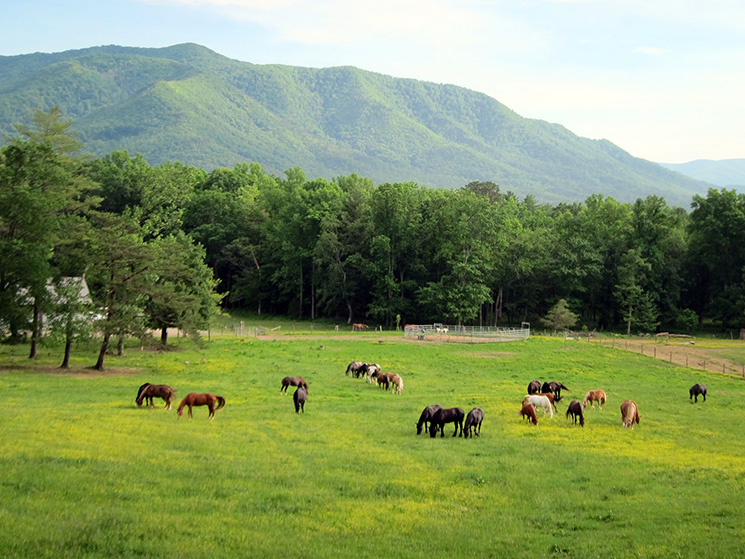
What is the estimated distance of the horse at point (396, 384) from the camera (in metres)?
30.5

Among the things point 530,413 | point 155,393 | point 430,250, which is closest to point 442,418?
point 530,413

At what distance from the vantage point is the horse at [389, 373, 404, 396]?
100 feet

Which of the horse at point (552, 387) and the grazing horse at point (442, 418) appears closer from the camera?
the grazing horse at point (442, 418)

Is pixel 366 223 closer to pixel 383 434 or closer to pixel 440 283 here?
pixel 440 283

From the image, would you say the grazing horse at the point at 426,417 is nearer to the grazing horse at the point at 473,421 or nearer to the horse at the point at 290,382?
the grazing horse at the point at 473,421

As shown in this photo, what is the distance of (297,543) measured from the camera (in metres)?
11.1

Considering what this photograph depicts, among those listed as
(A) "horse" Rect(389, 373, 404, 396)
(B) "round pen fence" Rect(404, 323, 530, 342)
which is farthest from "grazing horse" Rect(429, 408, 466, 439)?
(B) "round pen fence" Rect(404, 323, 530, 342)

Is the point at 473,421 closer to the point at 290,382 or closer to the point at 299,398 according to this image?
the point at 299,398

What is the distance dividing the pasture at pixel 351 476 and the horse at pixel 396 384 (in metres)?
0.56

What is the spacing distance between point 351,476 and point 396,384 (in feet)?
51.3

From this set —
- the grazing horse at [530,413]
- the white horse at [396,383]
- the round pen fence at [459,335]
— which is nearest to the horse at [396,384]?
the white horse at [396,383]

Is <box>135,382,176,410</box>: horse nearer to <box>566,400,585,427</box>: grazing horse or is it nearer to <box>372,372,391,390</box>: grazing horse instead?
<box>372,372,391,390</box>: grazing horse

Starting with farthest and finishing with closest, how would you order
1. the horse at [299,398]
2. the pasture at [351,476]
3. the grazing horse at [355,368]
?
the grazing horse at [355,368] → the horse at [299,398] → the pasture at [351,476]

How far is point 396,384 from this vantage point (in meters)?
31.1
